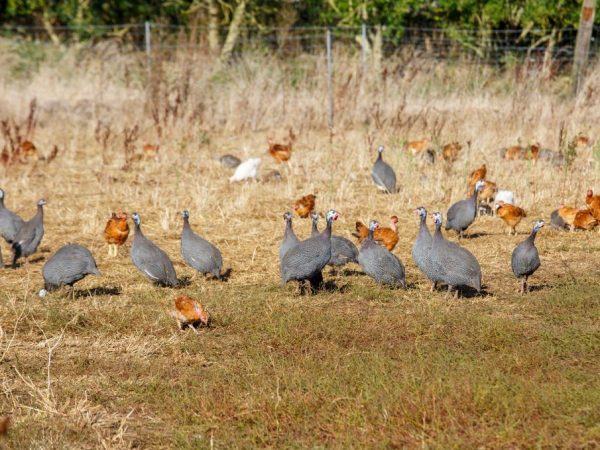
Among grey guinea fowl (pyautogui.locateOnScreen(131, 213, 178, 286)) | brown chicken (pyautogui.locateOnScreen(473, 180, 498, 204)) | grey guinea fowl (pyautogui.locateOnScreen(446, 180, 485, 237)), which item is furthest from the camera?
brown chicken (pyautogui.locateOnScreen(473, 180, 498, 204))

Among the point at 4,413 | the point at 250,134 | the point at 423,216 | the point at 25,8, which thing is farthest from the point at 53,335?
the point at 25,8

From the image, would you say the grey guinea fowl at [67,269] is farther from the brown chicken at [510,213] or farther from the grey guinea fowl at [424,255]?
the brown chicken at [510,213]

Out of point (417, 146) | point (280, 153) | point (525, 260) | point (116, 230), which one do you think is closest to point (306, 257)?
point (525, 260)

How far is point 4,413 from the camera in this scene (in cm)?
512

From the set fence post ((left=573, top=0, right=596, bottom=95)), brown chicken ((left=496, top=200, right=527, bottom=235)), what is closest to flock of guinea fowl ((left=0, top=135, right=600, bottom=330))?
brown chicken ((left=496, top=200, right=527, bottom=235))

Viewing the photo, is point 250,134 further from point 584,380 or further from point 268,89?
point 584,380

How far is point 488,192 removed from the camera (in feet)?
34.3

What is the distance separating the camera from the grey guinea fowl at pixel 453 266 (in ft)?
22.9

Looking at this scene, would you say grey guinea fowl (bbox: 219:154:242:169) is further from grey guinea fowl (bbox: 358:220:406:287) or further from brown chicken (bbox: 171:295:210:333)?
brown chicken (bbox: 171:295:210:333)

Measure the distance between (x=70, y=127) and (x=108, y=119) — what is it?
2.39ft

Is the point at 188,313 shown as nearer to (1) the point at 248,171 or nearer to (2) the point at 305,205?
(2) the point at 305,205

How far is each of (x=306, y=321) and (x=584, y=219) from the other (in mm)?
Result: 4088

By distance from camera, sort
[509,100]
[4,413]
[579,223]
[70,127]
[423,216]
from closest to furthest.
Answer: [4,413] < [423,216] < [579,223] < [509,100] < [70,127]

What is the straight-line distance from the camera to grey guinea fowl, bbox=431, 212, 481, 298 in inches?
274
